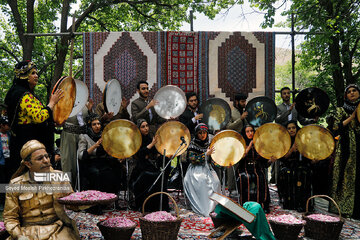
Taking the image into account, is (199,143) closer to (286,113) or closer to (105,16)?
(286,113)

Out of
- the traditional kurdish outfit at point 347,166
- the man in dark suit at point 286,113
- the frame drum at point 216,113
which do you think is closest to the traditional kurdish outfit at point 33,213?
the frame drum at point 216,113

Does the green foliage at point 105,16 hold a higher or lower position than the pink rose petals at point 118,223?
higher

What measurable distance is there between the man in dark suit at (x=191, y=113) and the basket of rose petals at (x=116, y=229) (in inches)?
109

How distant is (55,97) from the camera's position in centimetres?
Result: 388

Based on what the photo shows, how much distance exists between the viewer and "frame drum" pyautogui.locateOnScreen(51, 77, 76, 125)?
4070 millimetres

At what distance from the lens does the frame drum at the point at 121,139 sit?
5.14 metres

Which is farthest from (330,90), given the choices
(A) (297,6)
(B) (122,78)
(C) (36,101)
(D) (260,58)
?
(C) (36,101)

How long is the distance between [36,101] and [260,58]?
16.0 feet

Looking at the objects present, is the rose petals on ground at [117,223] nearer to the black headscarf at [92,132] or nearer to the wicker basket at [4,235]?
the wicker basket at [4,235]

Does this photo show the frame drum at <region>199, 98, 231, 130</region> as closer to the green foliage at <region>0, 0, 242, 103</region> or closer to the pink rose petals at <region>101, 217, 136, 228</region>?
the pink rose petals at <region>101, 217, 136, 228</region>

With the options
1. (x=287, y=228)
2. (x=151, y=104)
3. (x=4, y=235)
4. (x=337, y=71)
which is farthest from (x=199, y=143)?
(x=337, y=71)

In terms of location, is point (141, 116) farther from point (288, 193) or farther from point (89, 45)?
point (288, 193)

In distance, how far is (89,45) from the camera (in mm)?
7020

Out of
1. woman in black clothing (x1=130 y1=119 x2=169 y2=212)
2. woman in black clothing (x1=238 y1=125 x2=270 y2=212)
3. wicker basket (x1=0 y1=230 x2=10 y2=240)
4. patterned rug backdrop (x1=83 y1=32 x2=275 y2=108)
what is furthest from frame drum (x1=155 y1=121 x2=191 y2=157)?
wicker basket (x1=0 y1=230 x2=10 y2=240)
